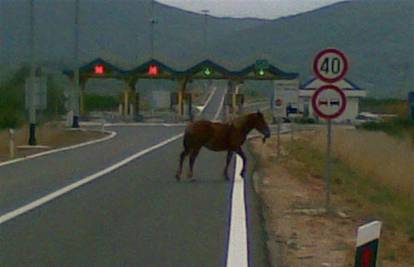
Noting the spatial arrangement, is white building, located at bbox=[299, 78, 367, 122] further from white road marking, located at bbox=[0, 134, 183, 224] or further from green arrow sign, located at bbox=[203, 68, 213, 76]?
green arrow sign, located at bbox=[203, 68, 213, 76]

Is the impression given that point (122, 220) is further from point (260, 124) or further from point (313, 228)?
point (260, 124)

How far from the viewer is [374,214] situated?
20062mm

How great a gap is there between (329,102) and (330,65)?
62 centimetres

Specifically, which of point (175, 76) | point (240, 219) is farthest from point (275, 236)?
point (175, 76)

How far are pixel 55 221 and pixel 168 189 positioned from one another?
7035mm

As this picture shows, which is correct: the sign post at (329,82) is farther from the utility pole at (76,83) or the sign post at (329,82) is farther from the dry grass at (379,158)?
the utility pole at (76,83)

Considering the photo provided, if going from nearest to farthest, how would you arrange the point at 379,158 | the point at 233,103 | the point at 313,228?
the point at 313,228 → the point at 379,158 → the point at 233,103

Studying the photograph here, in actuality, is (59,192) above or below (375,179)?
above

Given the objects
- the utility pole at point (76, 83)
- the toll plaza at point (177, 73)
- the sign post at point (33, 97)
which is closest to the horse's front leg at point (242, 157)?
the sign post at point (33, 97)

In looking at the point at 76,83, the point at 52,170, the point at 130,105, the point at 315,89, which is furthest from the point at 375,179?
the point at 130,105

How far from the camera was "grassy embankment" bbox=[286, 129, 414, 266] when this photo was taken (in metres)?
16.9

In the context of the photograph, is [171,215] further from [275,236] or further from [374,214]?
[374,214]

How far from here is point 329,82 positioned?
1870 cm

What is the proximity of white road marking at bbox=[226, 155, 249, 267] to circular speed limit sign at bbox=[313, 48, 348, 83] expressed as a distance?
269 cm
